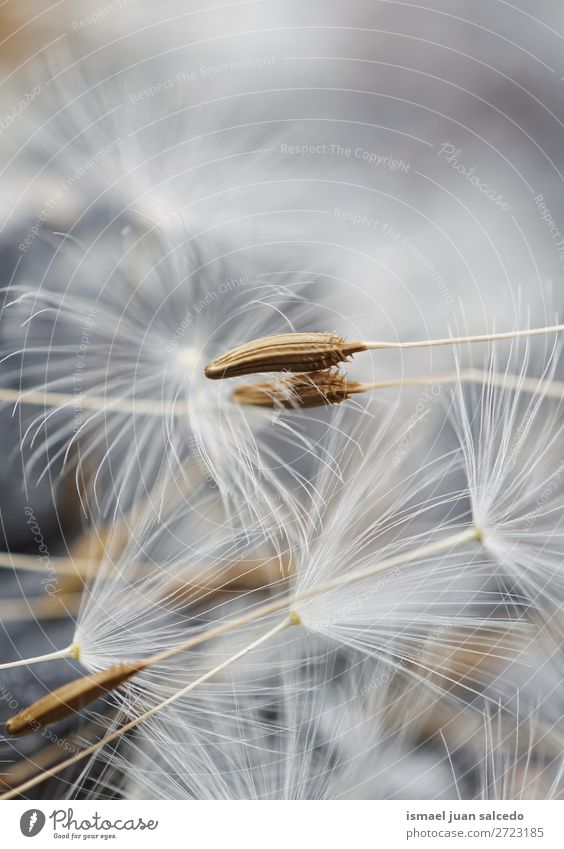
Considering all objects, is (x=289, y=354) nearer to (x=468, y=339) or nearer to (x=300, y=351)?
(x=300, y=351)

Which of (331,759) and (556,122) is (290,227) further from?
(331,759)

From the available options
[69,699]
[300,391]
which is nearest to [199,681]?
[69,699]

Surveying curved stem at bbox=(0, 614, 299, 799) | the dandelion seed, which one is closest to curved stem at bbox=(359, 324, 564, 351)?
the dandelion seed
